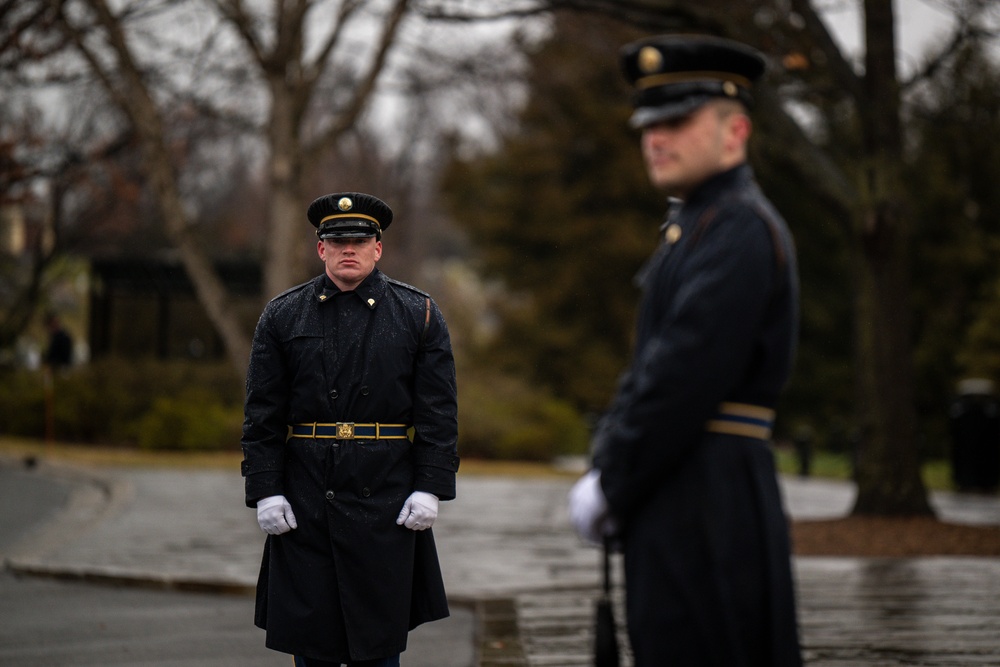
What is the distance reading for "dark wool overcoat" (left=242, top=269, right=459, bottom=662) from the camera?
15.6ft

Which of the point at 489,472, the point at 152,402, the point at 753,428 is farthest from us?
the point at 152,402

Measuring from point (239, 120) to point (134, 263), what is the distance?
38.6 feet

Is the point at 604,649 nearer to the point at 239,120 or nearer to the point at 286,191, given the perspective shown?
the point at 286,191

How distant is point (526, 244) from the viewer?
32312 mm

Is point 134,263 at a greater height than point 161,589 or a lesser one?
greater

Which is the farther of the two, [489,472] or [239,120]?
[489,472]

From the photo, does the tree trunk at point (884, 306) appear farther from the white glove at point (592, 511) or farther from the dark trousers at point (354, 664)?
the white glove at point (592, 511)

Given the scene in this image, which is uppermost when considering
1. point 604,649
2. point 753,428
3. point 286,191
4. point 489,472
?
point 286,191

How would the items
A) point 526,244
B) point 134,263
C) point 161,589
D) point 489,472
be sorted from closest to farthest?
point 161,589 < point 489,472 < point 134,263 < point 526,244

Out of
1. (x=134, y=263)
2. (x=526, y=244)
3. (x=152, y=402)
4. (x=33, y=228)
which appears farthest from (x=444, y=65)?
(x=33, y=228)

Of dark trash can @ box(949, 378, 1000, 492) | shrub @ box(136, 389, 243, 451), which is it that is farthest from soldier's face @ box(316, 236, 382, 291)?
shrub @ box(136, 389, 243, 451)

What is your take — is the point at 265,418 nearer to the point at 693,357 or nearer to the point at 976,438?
the point at 693,357

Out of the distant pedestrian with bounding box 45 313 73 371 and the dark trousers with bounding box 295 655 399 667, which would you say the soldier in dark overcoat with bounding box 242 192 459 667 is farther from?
the distant pedestrian with bounding box 45 313 73 371

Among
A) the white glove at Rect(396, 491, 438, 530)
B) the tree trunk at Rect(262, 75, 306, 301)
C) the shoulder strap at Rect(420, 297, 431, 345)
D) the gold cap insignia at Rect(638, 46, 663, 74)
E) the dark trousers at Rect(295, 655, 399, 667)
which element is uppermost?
the tree trunk at Rect(262, 75, 306, 301)
